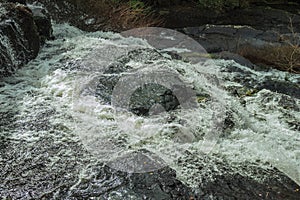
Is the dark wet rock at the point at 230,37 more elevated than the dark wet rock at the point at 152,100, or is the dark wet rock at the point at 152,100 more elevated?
the dark wet rock at the point at 152,100

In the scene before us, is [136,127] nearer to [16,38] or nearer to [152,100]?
[152,100]

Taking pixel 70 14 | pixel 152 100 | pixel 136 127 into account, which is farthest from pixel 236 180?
pixel 70 14

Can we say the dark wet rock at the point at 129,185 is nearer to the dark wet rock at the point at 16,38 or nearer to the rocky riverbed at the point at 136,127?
the rocky riverbed at the point at 136,127

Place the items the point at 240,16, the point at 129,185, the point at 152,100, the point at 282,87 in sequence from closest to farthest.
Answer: the point at 129,185 < the point at 152,100 < the point at 282,87 < the point at 240,16

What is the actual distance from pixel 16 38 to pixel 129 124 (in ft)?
7.84

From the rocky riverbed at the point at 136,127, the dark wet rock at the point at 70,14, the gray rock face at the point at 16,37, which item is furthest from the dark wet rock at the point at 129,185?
the dark wet rock at the point at 70,14

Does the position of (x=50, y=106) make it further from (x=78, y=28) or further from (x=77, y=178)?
(x=78, y=28)

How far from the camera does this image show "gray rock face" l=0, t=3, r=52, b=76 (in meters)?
4.54

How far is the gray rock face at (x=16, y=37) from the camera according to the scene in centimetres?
454

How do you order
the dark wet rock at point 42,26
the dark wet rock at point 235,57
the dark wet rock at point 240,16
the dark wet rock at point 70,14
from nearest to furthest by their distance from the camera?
1. the dark wet rock at point 42,26
2. the dark wet rock at point 235,57
3. the dark wet rock at point 70,14
4. the dark wet rock at point 240,16

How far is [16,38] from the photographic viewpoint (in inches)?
190

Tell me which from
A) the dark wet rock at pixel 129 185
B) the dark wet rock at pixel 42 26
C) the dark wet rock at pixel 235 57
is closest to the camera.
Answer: the dark wet rock at pixel 129 185

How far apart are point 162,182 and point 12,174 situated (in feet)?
3.97

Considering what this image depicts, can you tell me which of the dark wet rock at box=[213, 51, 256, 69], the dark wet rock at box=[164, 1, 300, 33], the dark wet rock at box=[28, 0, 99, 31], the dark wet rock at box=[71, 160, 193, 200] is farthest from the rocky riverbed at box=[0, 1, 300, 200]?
the dark wet rock at box=[164, 1, 300, 33]
